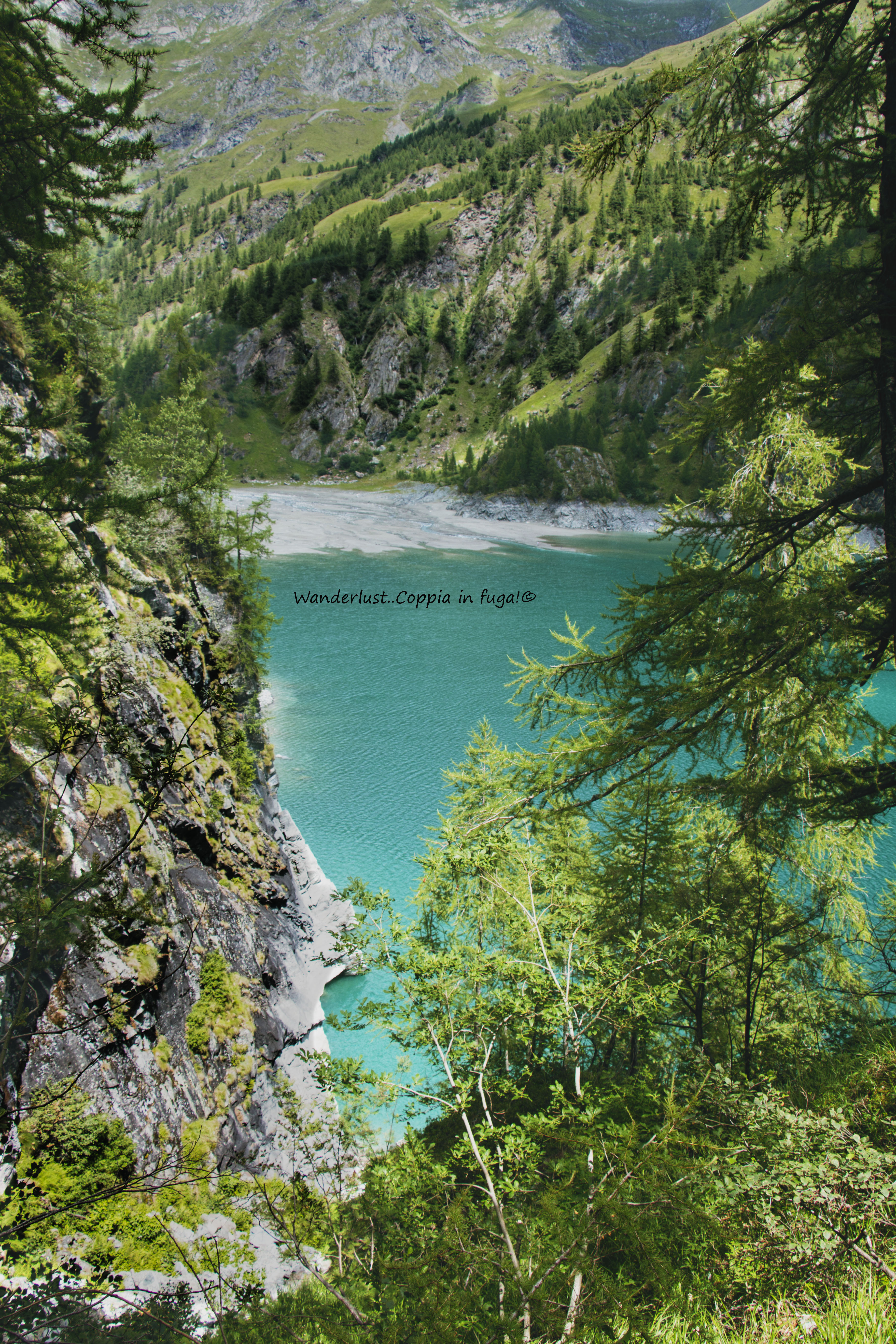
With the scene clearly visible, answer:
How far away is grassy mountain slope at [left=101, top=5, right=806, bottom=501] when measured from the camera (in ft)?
284

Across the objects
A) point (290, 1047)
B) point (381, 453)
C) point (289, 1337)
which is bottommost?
point (290, 1047)

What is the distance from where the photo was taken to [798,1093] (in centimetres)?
588

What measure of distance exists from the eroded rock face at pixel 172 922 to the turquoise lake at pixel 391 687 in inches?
72.0

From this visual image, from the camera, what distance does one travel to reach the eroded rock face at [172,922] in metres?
6.10

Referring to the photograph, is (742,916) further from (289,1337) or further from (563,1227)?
(289,1337)

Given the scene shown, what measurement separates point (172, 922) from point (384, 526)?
220 ft

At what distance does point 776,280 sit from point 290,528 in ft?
218

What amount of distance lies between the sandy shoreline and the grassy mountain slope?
7173 millimetres

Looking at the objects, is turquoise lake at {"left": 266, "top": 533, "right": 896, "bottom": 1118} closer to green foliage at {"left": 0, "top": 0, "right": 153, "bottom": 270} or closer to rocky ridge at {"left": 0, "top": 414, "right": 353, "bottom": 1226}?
rocky ridge at {"left": 0, "top": 414, "right": 353, "bottom": 1226}

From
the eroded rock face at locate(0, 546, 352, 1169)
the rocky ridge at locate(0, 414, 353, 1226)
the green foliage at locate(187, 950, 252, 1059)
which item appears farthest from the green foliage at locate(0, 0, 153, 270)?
the green foliage at locate(187, 950, 252, 1059)

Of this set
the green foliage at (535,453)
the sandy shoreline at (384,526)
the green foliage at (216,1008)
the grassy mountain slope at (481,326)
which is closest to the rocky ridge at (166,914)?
the green foliage at (216,1008)

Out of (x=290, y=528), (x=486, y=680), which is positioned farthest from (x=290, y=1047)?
(x=290, y=528)

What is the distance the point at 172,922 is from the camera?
363 inches

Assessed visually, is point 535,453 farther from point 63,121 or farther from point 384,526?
point 63,121
